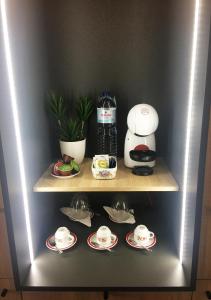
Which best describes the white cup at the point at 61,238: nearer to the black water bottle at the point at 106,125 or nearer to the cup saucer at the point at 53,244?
the cup saucer at the point at 53,244

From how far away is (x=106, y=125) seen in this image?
1.21m

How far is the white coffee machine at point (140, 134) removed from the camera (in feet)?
3.47

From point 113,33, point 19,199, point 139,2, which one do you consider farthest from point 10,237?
point 139,2

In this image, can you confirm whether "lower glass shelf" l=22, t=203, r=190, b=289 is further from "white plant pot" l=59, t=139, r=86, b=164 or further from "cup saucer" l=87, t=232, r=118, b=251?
"white plant pot" l=59, t=139, r=86, b=164

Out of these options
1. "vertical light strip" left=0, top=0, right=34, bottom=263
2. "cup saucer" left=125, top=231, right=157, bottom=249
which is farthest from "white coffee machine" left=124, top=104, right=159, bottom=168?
"vertical light strip" left=0, top=0, right=34, bottom=263

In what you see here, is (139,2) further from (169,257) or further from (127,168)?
(169,257)

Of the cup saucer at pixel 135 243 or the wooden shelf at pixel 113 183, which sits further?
the cup saucer at pixel 135 243

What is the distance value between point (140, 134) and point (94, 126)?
0.28 meters

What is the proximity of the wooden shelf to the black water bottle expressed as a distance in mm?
194

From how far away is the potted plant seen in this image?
115cm

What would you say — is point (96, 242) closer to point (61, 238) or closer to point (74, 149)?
point (61, 238)

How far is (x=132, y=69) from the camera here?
46.9 inches

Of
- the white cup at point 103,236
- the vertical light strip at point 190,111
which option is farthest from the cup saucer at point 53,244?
the vertical light strip at point 190,111

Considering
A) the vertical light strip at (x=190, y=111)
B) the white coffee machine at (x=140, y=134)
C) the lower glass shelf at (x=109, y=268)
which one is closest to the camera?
the vertical light strip at (x=190, y=111)
